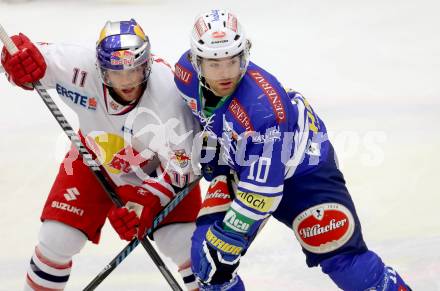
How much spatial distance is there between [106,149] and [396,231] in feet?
4.59

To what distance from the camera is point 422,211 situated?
14.8ft

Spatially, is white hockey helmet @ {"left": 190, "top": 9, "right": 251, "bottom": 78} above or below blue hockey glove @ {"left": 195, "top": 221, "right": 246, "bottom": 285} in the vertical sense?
above

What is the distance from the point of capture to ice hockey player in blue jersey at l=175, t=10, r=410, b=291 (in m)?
3.25

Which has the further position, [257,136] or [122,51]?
[122,51]

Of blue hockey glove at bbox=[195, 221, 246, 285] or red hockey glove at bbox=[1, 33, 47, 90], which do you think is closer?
blue hockey glove at bbox=[195, 221, 246, 285]

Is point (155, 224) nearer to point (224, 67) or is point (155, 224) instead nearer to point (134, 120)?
point (134, 120)

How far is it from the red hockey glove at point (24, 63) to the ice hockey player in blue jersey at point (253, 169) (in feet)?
1.63

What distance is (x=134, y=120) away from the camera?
11.6ft

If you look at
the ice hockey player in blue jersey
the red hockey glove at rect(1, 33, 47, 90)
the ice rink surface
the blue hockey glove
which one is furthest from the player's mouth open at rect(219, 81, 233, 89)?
the ice rink surface

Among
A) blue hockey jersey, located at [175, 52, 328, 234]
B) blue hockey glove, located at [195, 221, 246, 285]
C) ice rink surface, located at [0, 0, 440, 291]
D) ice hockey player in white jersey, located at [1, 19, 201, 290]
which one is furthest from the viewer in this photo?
ice rink surface, located at [0, 0, 440, 291]

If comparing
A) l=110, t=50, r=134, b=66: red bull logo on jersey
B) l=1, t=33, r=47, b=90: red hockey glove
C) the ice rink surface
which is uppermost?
l=110, t=50, r=134, b=66: red bull logo on jersey

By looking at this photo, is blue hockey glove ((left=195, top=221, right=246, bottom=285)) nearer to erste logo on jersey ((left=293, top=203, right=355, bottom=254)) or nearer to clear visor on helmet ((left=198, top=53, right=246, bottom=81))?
erste logo on jersey ((left=293, top=203, right=355, bottom=254))

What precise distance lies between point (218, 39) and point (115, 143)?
660mm

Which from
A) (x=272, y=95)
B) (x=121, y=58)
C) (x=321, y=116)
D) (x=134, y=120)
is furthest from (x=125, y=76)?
(x=321, y=116)
